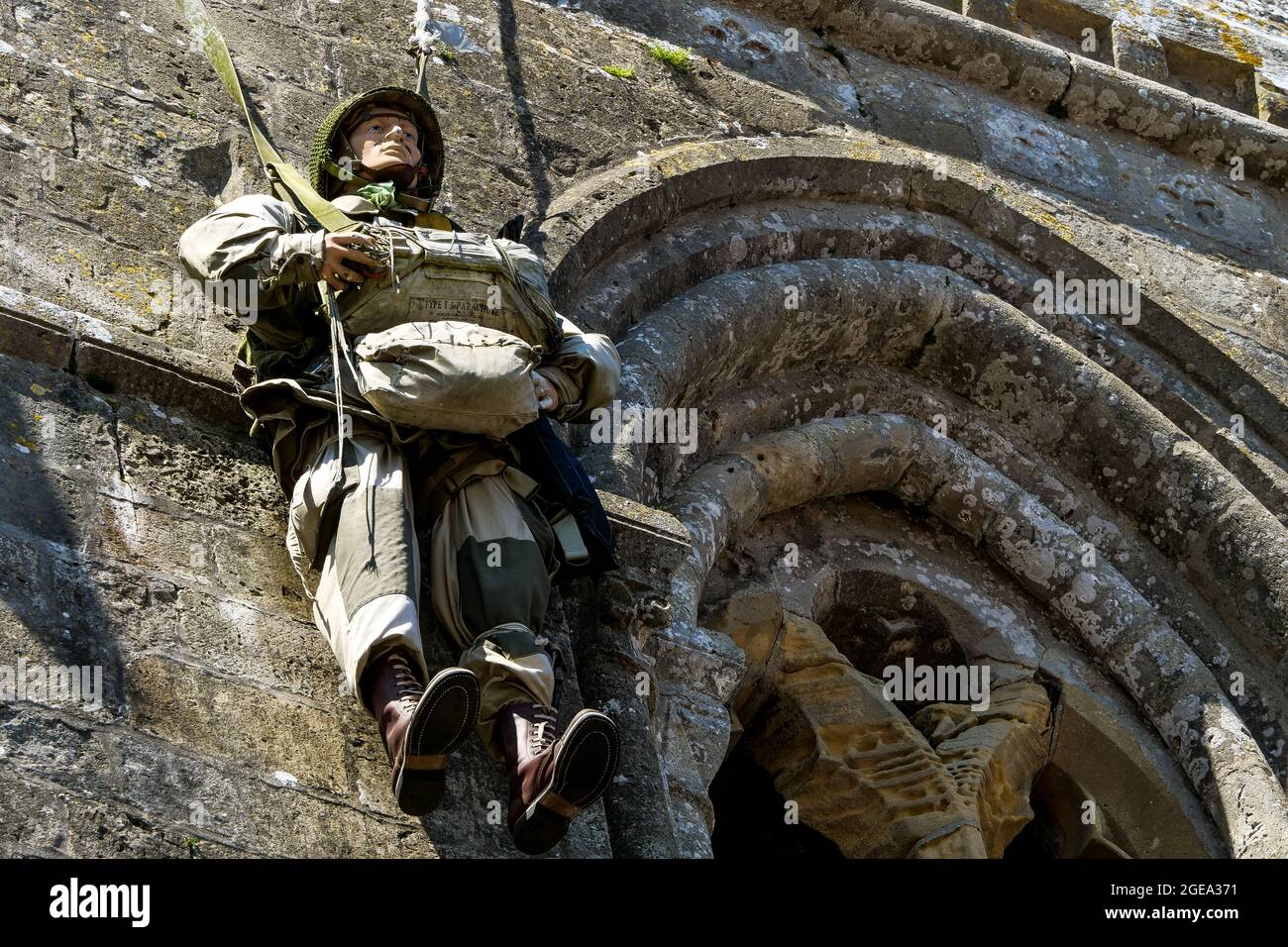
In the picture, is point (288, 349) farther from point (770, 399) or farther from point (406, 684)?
point (770, 399)

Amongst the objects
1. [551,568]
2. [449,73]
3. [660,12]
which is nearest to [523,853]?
[551,568]

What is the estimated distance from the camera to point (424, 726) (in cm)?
439

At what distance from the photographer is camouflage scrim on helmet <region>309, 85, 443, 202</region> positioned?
5.93 m

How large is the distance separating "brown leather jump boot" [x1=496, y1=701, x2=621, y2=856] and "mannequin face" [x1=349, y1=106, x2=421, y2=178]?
2049 mm

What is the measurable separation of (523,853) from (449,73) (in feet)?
12.3

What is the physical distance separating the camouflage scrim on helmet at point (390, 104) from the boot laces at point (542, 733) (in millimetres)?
Result: 1866

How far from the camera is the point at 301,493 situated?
5.07m

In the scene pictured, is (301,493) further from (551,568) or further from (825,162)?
(825,162)

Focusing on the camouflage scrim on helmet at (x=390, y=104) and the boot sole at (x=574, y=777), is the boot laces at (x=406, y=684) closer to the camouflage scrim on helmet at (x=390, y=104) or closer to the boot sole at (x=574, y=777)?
the boot sole at (x=574, y=777)

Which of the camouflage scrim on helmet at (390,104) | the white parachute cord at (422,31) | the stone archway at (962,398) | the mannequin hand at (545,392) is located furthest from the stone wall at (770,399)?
the camouflage scrim on helmet at (390,104)

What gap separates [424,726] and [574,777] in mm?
344

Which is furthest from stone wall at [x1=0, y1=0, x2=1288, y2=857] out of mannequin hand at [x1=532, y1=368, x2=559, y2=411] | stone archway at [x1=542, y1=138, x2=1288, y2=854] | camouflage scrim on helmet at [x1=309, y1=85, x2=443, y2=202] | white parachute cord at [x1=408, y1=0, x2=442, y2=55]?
camouflage scrim on helmet at [x1=309, y1=85, x2=443, y2=202]

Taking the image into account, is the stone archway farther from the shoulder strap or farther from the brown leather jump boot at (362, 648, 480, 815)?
the brown leather jump boot at (362, 648, 480, 815)

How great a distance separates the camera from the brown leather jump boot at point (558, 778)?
4.44 m
